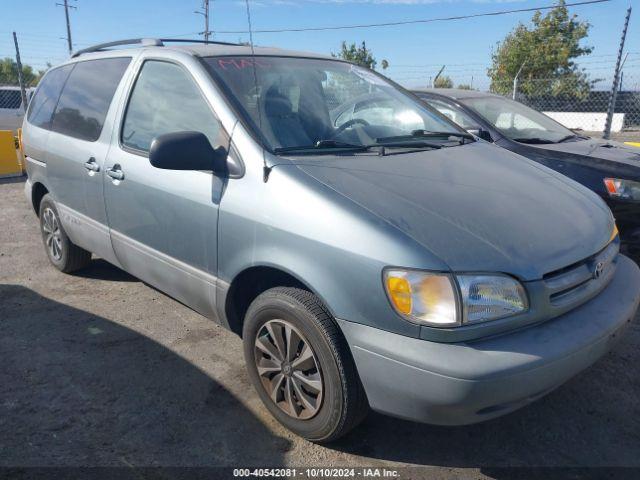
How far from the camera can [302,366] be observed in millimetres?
2355

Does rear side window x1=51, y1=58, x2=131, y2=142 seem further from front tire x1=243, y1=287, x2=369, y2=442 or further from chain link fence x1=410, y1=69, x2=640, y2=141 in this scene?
chain link fence x1=410, y1=69, x2=640, y2=141

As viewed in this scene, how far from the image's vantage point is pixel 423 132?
329 cm

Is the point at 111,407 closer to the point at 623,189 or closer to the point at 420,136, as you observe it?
the point at 420,136

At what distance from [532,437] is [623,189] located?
259 centimetres

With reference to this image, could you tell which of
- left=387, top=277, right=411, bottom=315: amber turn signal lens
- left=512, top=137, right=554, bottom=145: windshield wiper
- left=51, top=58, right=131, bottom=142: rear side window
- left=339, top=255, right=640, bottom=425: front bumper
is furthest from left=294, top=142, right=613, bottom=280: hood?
left=512, top=137, right=554, bottom=145: windshield wiper

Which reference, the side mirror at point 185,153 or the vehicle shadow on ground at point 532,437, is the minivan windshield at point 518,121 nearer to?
the vehicle shadow on ground at point 532,437

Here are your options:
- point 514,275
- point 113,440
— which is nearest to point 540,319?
point 514,275

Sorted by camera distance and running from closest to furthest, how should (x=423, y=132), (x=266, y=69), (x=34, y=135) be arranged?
(x=266, y=69), (x=423, y=132), (x=34, y=135)

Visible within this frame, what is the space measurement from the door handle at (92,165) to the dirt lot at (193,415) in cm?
106

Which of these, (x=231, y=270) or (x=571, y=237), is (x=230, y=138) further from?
(x=571, y=237)

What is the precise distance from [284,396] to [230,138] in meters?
1.27

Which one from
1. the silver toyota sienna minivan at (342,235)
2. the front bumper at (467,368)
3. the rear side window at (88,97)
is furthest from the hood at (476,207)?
the rear side window at (88,97)

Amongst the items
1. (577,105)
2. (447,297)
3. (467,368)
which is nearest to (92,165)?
(447,297)

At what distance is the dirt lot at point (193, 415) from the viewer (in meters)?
2.38
